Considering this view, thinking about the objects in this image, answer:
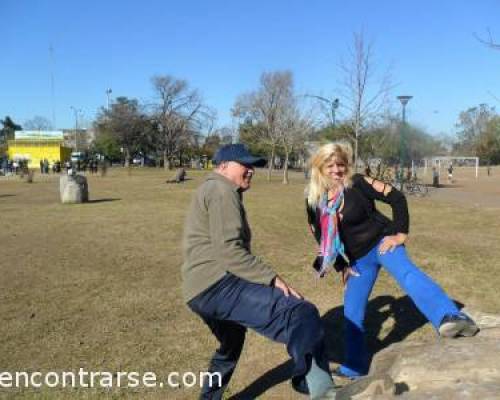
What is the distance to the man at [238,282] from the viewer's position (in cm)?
333

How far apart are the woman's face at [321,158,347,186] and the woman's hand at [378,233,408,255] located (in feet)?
1.80

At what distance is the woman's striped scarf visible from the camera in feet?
14.5

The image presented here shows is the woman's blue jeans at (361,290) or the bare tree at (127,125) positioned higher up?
the bare tree at (127,125)

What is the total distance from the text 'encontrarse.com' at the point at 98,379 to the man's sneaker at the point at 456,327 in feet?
5.75

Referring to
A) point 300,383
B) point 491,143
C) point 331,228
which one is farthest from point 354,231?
point 491,143

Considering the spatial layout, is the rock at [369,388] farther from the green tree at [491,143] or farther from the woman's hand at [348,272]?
the green tree at [491,143]

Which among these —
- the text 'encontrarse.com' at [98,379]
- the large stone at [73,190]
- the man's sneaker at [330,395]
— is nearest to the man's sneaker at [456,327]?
the man's sneaker at [330,395]

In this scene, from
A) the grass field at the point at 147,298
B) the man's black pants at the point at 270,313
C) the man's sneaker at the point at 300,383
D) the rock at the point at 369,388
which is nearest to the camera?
the rock at the point at 369,388

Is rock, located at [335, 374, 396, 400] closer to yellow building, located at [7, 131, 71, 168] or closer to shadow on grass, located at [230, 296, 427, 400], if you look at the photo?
shadow on grass, located at [230, 296, 427, 400]

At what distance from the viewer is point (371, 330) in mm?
5828

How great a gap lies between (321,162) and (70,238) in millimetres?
8782

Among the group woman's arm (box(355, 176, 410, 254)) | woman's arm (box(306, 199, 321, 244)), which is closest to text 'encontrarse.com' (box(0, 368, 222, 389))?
woman's arm (box(306, 199, 321, 244))

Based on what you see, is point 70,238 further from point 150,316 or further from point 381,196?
point 381,196

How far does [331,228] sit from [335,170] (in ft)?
1.41
